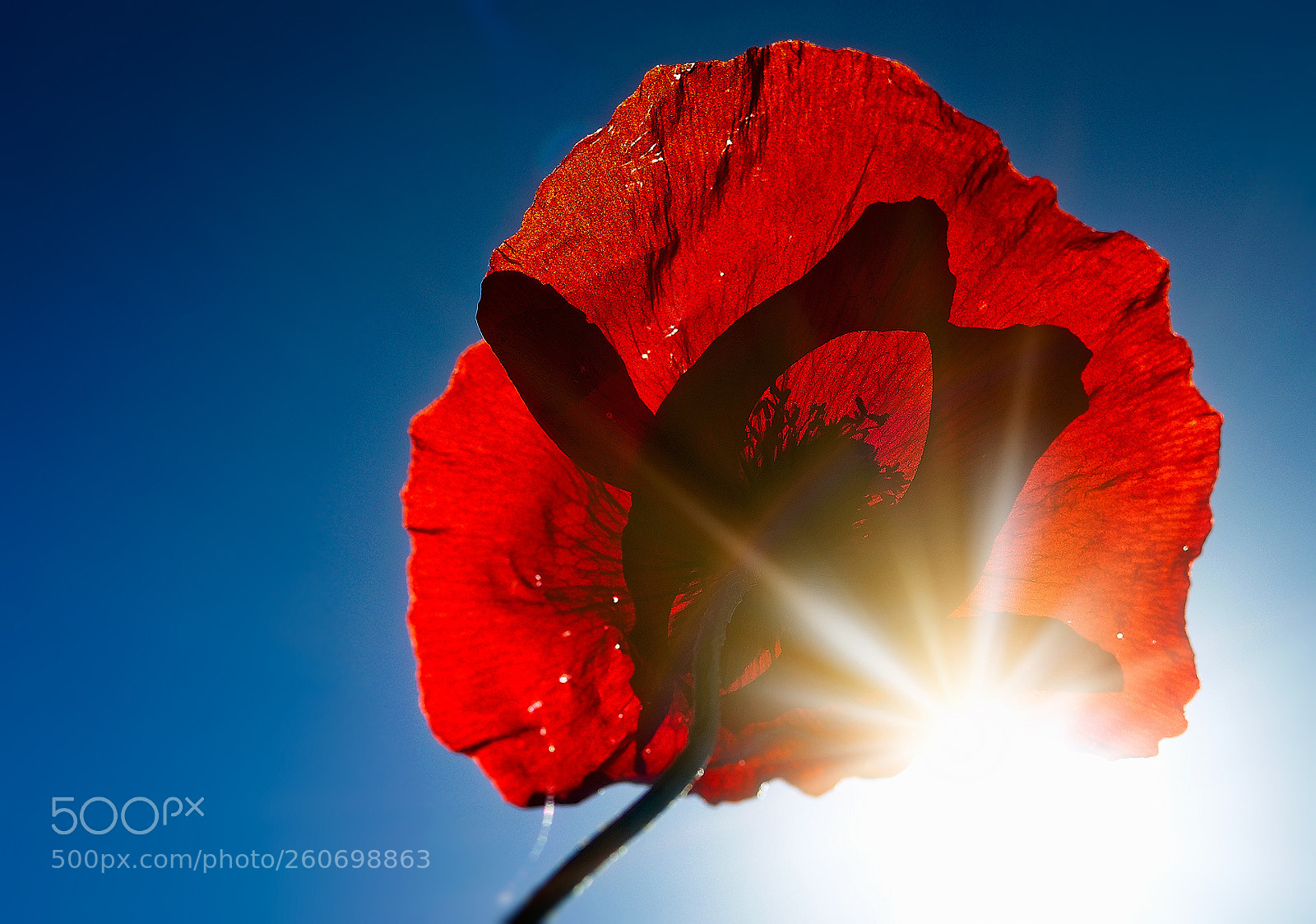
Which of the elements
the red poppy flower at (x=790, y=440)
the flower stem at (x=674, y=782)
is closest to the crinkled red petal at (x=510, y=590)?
the red poppy flower at (x=790, y=440)

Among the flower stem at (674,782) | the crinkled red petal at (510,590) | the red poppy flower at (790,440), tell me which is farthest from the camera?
the crinkled red petal at (510,590)

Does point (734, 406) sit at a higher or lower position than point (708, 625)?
higher

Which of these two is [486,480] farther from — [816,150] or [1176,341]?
[1176,341]

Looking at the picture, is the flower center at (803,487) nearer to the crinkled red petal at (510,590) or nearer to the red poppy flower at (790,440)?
the red poppy flower at (790,440)

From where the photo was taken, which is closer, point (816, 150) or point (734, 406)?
point (816, 150)

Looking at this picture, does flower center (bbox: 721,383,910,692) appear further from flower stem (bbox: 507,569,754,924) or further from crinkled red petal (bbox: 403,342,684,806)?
crinkled red petal (bbox: 403,342,684,806)

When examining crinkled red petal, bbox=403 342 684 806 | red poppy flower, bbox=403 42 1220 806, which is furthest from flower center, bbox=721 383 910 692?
crinkled red petal, bbox=403 342 684 806

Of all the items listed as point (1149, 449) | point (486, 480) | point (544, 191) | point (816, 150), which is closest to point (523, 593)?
point (486, 480)
